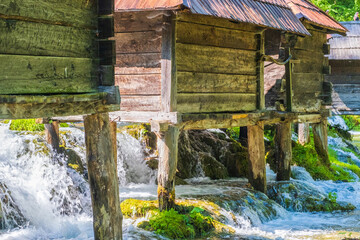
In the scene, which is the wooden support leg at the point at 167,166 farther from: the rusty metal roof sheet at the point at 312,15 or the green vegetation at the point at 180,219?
the rusty metal roof sheet at the point at 312,15

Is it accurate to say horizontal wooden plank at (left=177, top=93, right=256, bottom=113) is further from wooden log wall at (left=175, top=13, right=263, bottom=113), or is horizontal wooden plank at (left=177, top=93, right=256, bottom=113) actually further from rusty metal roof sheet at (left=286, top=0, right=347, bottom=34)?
rusty metal roof sheet at (left=286, top=0, right=347, bottom=34)

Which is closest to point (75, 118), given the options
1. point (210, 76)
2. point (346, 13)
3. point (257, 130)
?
point (210, 76)

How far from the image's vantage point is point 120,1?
984 cm

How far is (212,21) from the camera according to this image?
10.9 m

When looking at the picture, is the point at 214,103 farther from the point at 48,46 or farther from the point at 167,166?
the point at 48,46

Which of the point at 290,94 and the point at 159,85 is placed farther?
the point at 290,94

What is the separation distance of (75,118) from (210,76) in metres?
3.07

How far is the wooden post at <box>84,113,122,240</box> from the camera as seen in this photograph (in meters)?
7.25

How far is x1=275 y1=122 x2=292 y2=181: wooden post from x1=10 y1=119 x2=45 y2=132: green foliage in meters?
5.88

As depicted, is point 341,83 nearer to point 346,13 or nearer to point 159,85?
point 346,13

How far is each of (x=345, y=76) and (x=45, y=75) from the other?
50.8 ft

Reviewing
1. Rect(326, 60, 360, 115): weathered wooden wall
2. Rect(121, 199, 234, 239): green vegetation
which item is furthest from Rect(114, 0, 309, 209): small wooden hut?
Rect(326, 60, 360, 115): weathered wooden wall

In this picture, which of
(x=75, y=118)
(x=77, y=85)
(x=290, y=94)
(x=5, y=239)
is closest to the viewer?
(x=77, y=85)

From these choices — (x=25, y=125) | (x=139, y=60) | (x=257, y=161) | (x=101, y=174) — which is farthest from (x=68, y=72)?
(x=25, y=125)
